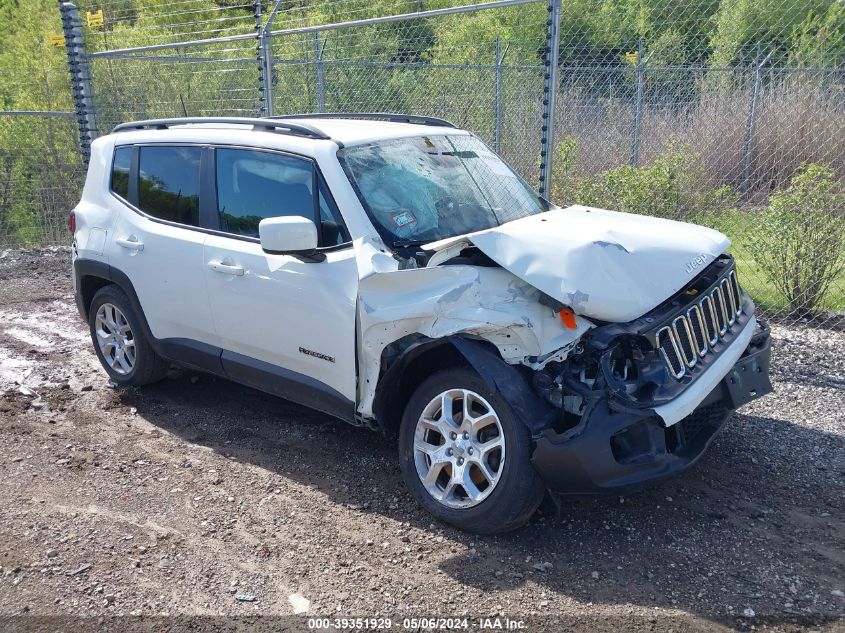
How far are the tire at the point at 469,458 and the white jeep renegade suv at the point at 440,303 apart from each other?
0.03 ft

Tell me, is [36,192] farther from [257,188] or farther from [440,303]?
[440,303]

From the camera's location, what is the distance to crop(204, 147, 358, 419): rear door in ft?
13.7

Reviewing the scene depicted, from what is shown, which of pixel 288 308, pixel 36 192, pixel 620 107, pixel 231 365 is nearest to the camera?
pixel 288 308

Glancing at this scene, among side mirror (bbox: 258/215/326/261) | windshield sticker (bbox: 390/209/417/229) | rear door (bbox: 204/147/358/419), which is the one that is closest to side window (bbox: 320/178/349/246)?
rear door (bbox: 204/147/358/419)

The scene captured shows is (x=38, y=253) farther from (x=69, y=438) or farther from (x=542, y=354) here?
(x=542, y=354)

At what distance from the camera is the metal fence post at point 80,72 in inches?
405

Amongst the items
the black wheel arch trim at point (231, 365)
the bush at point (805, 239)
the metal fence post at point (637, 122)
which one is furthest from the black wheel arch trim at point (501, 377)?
the metal fence post at point (637, 122)

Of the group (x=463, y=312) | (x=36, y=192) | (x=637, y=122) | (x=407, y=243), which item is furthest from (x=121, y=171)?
(x=36, y=192)

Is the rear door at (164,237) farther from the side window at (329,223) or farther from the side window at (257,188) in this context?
the side window at (329,223)

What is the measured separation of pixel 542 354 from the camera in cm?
356

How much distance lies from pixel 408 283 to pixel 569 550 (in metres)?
1.52

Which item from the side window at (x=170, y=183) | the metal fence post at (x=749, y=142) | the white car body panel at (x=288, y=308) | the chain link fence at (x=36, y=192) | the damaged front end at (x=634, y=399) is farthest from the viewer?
the chain link fence at (x=36, y=192)

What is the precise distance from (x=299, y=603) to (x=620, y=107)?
9.84m

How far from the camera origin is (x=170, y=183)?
5230 millimetres
